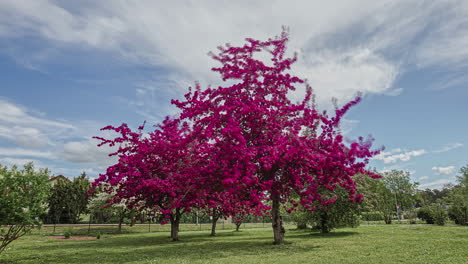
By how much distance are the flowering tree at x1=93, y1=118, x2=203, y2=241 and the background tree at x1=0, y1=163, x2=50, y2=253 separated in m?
7.12

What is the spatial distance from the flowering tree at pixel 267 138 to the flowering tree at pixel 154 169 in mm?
3141

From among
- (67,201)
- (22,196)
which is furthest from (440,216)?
(67,201)

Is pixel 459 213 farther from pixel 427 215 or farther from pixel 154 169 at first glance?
pixel 154 169

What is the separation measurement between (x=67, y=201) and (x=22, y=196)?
47653 millimetres

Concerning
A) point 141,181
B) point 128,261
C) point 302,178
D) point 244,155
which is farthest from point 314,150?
point 141,181

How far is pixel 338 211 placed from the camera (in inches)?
903

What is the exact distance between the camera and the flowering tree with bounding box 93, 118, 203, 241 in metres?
18.8

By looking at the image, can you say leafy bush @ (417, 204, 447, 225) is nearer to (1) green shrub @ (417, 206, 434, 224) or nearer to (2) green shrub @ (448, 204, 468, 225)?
(1) green shrub @ (417, 206, 434, 224)

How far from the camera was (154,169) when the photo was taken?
68.3 feet

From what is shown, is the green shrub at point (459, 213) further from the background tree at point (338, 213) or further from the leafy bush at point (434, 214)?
the background tree at point (338, 213)

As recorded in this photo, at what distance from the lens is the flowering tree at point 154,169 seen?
61.8 ft

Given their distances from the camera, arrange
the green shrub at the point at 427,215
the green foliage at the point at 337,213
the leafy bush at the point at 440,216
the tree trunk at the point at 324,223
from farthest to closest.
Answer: the green shrub at the point at 427,215 → the leafy bush at the point at 440,216 → the tree trunk at the point at 324,223 → the green foliage at the point at 337,213

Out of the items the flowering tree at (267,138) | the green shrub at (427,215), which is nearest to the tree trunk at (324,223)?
the flowering tree at (267,138)

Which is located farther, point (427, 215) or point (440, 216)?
point (427, 215)
